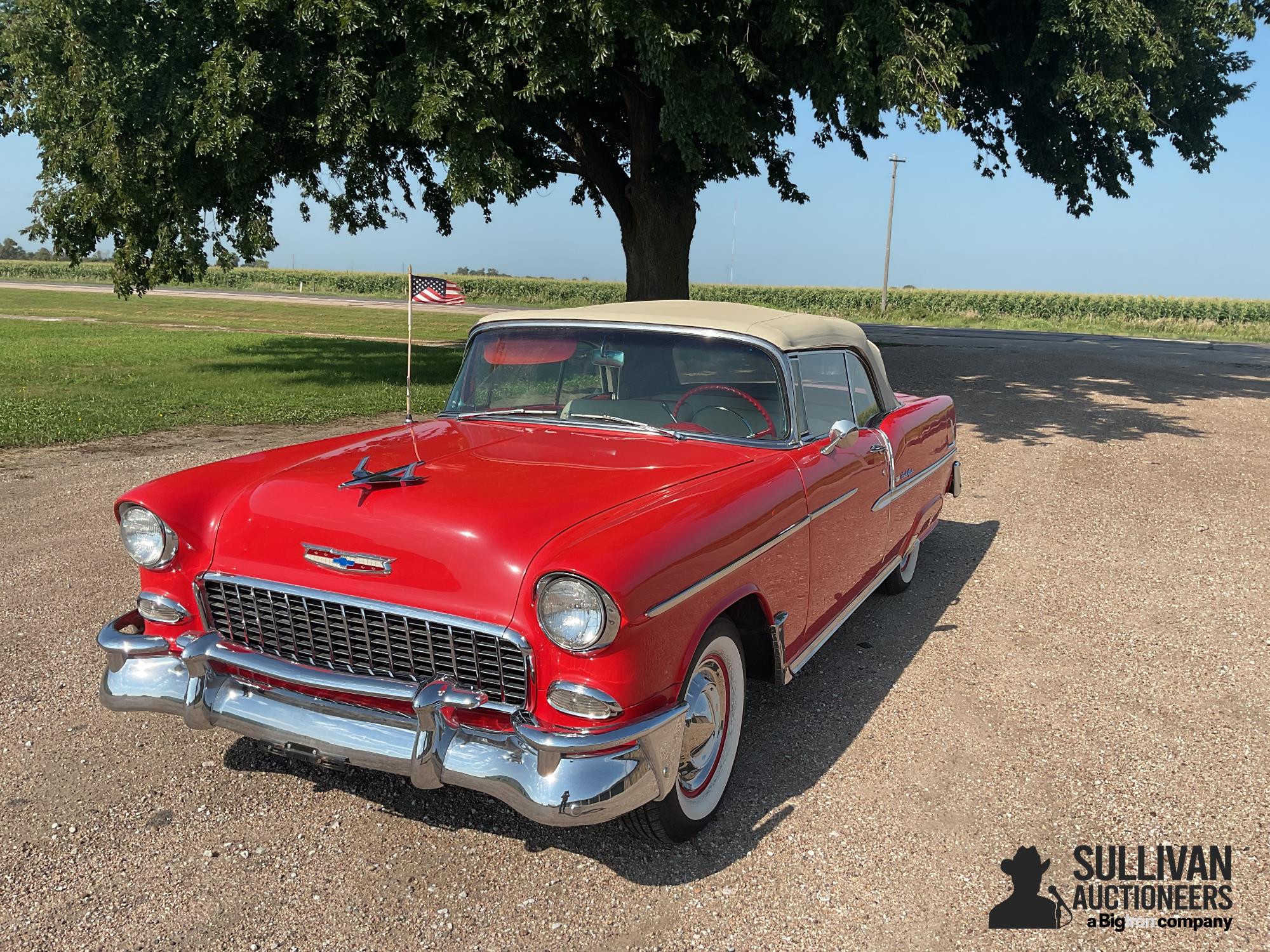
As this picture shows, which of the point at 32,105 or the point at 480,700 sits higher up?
the point at 32,105

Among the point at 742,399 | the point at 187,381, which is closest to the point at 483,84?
the point at 187,381

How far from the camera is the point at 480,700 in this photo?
2662 mm

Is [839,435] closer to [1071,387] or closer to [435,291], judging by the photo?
[435,291]

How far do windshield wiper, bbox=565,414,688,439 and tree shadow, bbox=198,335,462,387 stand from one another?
9.55 meters

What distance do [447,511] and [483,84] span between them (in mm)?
9161

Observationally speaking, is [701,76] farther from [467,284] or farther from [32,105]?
[467,284]

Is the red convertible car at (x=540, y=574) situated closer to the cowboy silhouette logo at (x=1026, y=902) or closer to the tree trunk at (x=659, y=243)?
the cowboy silhouette logo at (x=1026, y=902)

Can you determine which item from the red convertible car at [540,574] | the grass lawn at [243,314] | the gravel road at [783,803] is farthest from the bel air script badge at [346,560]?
the grass lawn at [243,314]

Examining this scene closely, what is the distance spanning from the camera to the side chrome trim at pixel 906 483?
4520 millimetres

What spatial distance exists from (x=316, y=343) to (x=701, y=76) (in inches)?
575

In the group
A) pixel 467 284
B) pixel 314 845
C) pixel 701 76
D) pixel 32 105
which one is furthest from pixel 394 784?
pixel 467 284

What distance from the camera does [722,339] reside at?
390 cm

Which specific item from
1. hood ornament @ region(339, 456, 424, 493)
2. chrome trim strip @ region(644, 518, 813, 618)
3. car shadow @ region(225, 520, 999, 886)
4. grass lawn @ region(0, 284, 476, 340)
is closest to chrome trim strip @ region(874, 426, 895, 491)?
car shadow @ region(225, 520, 999, 886)

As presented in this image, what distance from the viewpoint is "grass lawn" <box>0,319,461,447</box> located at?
1119 centimetres
